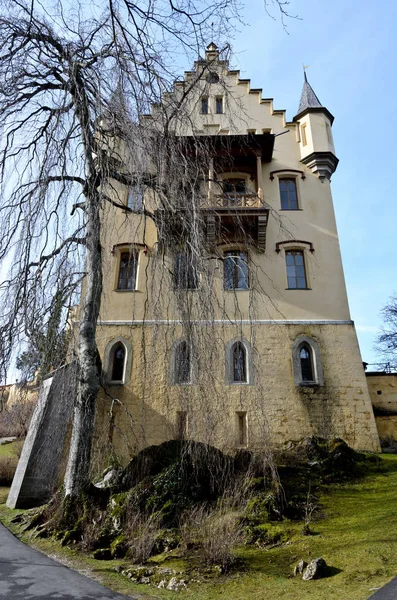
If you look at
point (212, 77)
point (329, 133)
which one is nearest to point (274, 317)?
point (212, 77)

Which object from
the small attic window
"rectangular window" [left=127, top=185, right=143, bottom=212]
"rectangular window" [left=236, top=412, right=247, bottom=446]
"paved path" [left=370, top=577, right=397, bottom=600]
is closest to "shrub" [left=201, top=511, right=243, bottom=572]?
"paved path" [left=370, top=577, right=397, bottom=600]

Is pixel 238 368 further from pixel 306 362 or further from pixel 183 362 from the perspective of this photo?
pixel 183 362

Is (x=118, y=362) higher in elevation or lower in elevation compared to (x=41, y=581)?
higher

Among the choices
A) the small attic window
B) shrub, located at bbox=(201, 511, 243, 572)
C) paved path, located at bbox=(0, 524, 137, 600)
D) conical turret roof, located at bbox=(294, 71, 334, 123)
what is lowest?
paved path, located at bbox=(0, 524, 137, 600)

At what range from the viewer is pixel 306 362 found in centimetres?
1292

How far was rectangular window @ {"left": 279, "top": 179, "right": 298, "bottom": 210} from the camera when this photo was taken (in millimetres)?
15203

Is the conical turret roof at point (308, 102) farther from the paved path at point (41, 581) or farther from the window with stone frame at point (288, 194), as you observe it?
the paved path at point (41, 581)

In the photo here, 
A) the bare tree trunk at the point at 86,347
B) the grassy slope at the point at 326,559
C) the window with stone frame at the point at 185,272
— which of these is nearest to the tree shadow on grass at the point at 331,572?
the grassy slope at the point at 326,559

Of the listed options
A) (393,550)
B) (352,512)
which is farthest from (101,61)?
(352,512)

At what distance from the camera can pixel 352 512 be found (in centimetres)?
630

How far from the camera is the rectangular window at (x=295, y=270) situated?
1394cm

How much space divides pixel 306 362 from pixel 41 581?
10.5 meters

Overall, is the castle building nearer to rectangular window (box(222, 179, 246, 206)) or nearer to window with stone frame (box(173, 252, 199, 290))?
rectangular window (box(222, 179, 246, 206))

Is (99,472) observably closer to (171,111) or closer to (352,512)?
(352,512)
